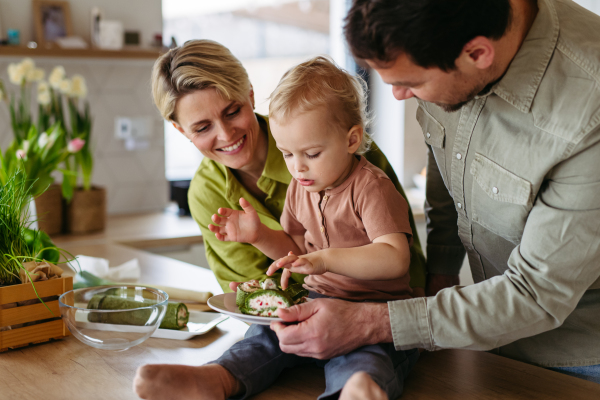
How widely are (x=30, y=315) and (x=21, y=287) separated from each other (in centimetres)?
7

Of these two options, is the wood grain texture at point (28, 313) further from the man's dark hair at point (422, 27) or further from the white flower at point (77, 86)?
the white flower at point (77, 86)

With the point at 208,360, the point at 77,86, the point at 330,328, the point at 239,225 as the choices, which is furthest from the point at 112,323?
the point at 77,86

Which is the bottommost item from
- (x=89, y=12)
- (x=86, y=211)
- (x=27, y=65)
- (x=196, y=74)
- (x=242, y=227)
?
(x=86, y=211)

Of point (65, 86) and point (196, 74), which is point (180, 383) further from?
point (65, 86)

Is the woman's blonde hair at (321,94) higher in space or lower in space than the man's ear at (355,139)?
higher

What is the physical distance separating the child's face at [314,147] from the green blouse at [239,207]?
0.27m

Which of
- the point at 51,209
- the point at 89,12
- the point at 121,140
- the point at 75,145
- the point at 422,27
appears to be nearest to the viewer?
the point at 422,27

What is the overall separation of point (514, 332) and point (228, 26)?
9.66 ft

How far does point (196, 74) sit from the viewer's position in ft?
4.89

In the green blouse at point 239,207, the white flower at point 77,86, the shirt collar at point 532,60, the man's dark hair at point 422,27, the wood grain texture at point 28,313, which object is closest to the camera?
the man's dark hair at point 422,27

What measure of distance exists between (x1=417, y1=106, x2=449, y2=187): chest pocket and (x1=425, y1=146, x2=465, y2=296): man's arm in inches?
8.4

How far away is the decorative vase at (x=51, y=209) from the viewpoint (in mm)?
2621

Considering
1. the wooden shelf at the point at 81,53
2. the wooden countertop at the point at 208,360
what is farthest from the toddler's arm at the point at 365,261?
the wooden shelf at the point at 81,53

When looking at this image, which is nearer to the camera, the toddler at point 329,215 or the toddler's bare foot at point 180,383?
the toddler's bare foot at point 180,383
